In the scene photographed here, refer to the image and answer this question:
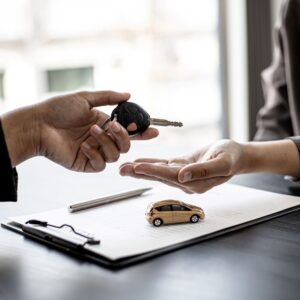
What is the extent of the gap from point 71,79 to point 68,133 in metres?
1.96

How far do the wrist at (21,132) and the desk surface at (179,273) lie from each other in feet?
0.68

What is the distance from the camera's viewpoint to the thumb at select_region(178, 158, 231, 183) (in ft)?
3.21

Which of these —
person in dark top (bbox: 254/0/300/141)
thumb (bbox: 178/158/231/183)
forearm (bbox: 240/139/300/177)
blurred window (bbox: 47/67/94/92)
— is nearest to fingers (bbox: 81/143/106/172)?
thumb (bbox: 178/158/231/183)

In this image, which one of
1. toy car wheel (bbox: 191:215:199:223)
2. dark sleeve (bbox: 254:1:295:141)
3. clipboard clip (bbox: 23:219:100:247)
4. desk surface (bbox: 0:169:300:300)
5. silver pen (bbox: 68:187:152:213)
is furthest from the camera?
dark sleeve (bbox: 254:1:295:141)

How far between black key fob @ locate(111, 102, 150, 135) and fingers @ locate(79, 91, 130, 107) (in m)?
0.04

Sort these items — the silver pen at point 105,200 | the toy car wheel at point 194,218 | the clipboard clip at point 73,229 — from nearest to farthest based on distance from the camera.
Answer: the clipboard clip at point 73,229 → the toy car wheel at point 194,218 → the silver pen at point 105,200

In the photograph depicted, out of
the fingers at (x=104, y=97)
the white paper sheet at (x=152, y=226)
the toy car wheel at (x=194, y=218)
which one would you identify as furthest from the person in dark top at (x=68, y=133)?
the toy car wheel at (x=194, y=218)

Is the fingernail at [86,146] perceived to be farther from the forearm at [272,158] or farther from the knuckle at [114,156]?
the forearm at [272,158]

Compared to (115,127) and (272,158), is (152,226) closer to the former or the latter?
(115,127)

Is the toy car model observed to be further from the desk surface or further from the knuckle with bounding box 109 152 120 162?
the knuckle with bounding box 109 152 120 162

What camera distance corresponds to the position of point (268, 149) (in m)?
1.28

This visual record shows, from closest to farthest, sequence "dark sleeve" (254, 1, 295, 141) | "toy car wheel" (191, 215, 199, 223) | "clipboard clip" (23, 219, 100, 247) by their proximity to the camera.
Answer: "clipboard clip" (23, 219, 100, 247), "toy car wheel" (191, 215, 199, 223), "dark sleeve" (254, 1, 295, 141)

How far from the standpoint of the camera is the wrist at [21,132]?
1008 millimetres

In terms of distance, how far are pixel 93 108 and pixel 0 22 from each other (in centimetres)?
167
